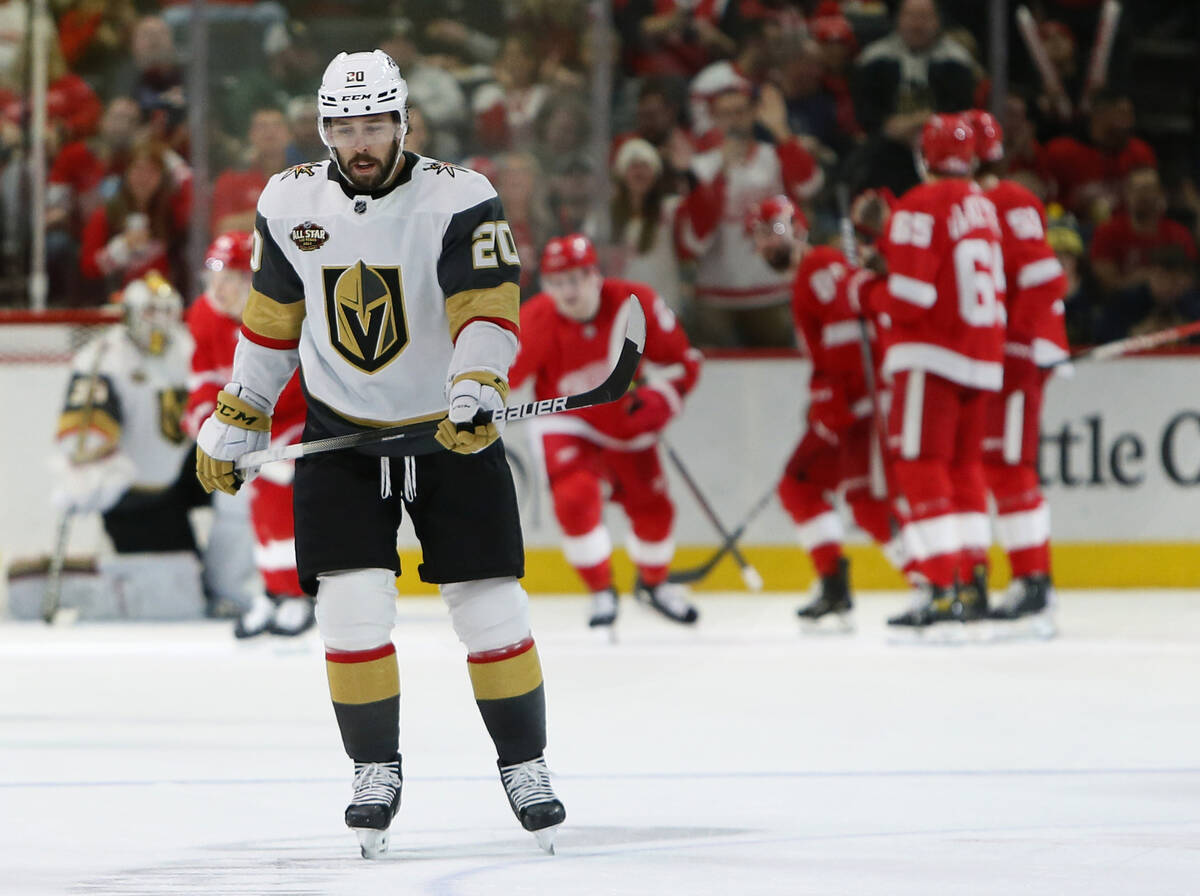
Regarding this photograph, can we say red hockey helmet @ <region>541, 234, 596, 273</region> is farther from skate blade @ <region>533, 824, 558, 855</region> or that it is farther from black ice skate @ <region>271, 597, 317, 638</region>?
skate blade @ <region>533, 824, 558, 855</region>

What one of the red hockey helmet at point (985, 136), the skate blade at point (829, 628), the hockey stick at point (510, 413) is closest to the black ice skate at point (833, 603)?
the skate blade at point (829, 628)

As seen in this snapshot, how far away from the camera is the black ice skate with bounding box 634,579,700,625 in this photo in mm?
6547

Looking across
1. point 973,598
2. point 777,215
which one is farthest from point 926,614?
point 777,215

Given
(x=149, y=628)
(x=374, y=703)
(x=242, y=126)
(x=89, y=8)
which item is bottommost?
(x=149, y=628)

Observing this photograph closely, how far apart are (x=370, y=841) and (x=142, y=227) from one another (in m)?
5.12

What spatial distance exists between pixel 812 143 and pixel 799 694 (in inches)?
133

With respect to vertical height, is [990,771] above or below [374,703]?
below

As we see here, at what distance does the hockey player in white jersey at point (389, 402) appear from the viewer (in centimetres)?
315

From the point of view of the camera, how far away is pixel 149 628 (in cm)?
686

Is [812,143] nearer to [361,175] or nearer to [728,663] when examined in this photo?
[728,663]

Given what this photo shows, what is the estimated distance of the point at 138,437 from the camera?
7.11m

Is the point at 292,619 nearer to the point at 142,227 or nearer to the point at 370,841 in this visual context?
the point at 142,227

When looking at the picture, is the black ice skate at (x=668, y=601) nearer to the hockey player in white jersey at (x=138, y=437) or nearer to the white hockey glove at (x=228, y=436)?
the hockey player in white jersey at (x=138, y=437)

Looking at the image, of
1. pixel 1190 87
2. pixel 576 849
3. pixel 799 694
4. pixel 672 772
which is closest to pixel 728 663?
pixel 799 694
